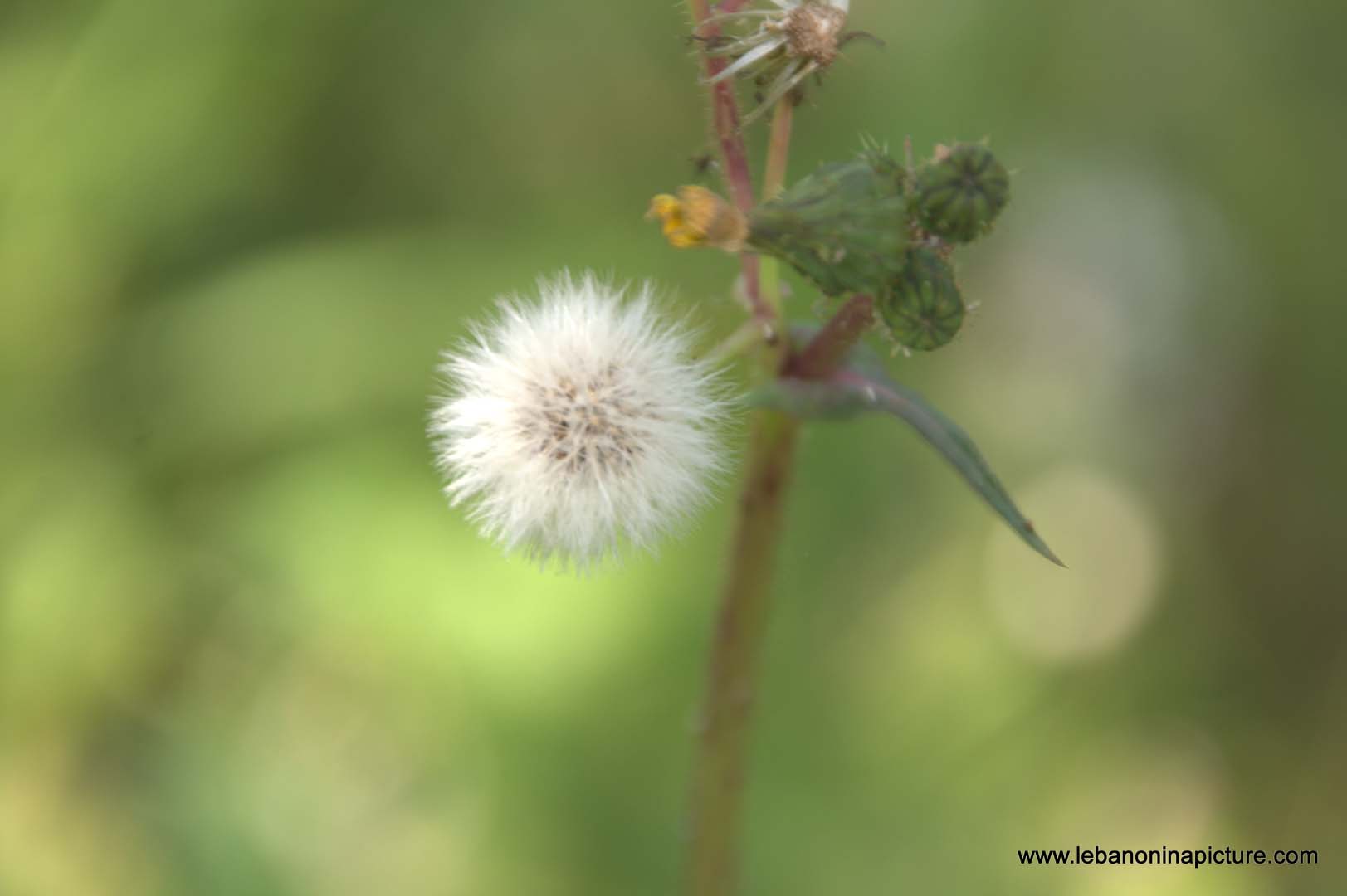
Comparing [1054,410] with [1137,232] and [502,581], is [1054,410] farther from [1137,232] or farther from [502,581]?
[502,581]

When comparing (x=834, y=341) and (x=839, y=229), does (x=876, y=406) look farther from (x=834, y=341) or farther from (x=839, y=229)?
(x=839, y=229)

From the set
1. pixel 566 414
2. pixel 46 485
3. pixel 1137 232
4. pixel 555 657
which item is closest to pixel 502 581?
pixel 555 657

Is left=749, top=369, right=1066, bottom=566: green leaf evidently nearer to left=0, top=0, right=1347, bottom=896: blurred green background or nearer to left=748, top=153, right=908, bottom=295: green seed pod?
left=748, top=153, right=908, bottom=295: green seed pod

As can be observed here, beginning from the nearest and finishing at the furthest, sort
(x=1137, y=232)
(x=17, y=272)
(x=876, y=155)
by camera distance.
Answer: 1. (x=876, y=155)
2. (x=17, y=272)
3. (x=1137, y=232)

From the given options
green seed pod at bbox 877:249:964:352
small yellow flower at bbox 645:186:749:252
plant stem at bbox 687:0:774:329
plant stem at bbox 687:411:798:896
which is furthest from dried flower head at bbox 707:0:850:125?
plant stem at bbox 687:411:798:896

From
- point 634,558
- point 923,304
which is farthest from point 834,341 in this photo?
point 634,558

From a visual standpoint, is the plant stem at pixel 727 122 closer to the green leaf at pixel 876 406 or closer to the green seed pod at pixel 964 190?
the green leaf at pixel 876 406

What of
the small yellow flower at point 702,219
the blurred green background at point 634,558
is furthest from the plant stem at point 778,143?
the blurred green background at point 634,558
